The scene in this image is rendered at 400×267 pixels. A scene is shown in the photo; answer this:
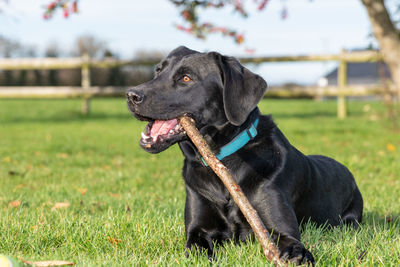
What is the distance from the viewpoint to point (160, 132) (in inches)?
118

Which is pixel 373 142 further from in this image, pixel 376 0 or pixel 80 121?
pixel 80 121

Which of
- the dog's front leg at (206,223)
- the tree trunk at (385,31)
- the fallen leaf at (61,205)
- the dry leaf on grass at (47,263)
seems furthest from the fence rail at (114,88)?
the dry leaf on grass at (47,263)

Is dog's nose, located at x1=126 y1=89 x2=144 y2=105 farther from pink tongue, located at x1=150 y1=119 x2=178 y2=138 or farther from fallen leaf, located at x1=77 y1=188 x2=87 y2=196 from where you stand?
fallen leaf, located at x1=77 y1=188 x2=87 y2=196

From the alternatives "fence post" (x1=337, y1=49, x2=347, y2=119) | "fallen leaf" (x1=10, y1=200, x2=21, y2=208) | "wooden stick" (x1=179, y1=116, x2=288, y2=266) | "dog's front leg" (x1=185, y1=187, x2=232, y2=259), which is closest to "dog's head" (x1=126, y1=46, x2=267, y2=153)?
"wooden stick" (x1=179, y1=116, x2=288, y2=266)

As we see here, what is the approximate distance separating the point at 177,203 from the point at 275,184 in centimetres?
167

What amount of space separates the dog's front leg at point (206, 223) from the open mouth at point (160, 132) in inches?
A: 19.2

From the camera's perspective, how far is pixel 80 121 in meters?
15.1

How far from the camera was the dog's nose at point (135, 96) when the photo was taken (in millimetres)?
2867

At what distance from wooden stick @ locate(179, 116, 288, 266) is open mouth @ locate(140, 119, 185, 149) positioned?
0.11m

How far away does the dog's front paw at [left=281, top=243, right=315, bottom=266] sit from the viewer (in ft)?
8.18

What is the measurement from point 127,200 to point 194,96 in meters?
2.05

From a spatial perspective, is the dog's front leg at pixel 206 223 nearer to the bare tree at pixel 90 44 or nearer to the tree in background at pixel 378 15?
the tree in background at pixel 378 15

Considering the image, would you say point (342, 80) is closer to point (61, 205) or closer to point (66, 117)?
point (66, 117)

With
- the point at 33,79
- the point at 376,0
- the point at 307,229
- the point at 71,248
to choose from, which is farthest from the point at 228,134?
the point at 33,79
